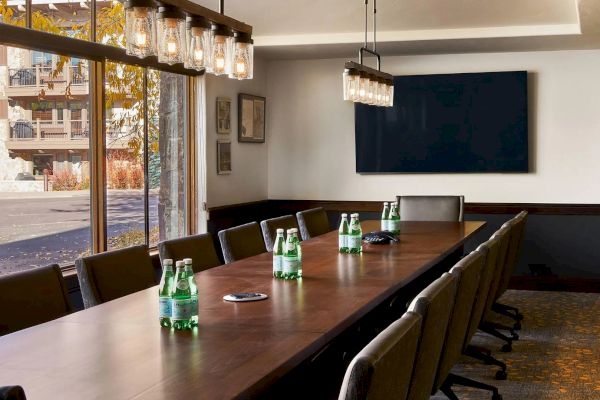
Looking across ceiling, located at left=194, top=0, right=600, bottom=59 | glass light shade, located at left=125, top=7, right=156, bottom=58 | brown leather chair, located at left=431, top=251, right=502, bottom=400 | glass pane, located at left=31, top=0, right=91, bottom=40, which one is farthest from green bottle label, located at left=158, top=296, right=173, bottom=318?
ceiling, located at left=194, top=0, right=600, bottom=59

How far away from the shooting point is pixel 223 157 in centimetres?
837

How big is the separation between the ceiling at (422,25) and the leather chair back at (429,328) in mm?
4107

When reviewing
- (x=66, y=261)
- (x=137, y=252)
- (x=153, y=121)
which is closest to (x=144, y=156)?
(x=153, y=121)

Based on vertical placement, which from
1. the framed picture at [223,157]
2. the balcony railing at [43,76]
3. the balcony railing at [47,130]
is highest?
the balcony railing at [43,76]

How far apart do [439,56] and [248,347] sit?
704 cm

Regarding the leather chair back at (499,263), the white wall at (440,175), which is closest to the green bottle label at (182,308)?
the leather chair back at (499,263)

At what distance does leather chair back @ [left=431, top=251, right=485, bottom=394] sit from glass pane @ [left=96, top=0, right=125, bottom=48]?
3.54m

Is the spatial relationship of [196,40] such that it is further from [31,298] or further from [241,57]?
[31,298]

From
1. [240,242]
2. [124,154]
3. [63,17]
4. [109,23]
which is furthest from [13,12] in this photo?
[240,242]

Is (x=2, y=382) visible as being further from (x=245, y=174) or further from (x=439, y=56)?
(x=439, y=56)

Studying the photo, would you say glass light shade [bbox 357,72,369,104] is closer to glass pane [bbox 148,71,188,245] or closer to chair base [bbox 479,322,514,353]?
chair base [bbox 479,322,514,353]

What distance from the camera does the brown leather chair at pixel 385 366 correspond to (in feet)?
5.82

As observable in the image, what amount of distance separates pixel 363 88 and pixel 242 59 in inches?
85.0

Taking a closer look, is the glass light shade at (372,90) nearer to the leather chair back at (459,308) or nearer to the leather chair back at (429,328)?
the leather chair back at (459,308)
